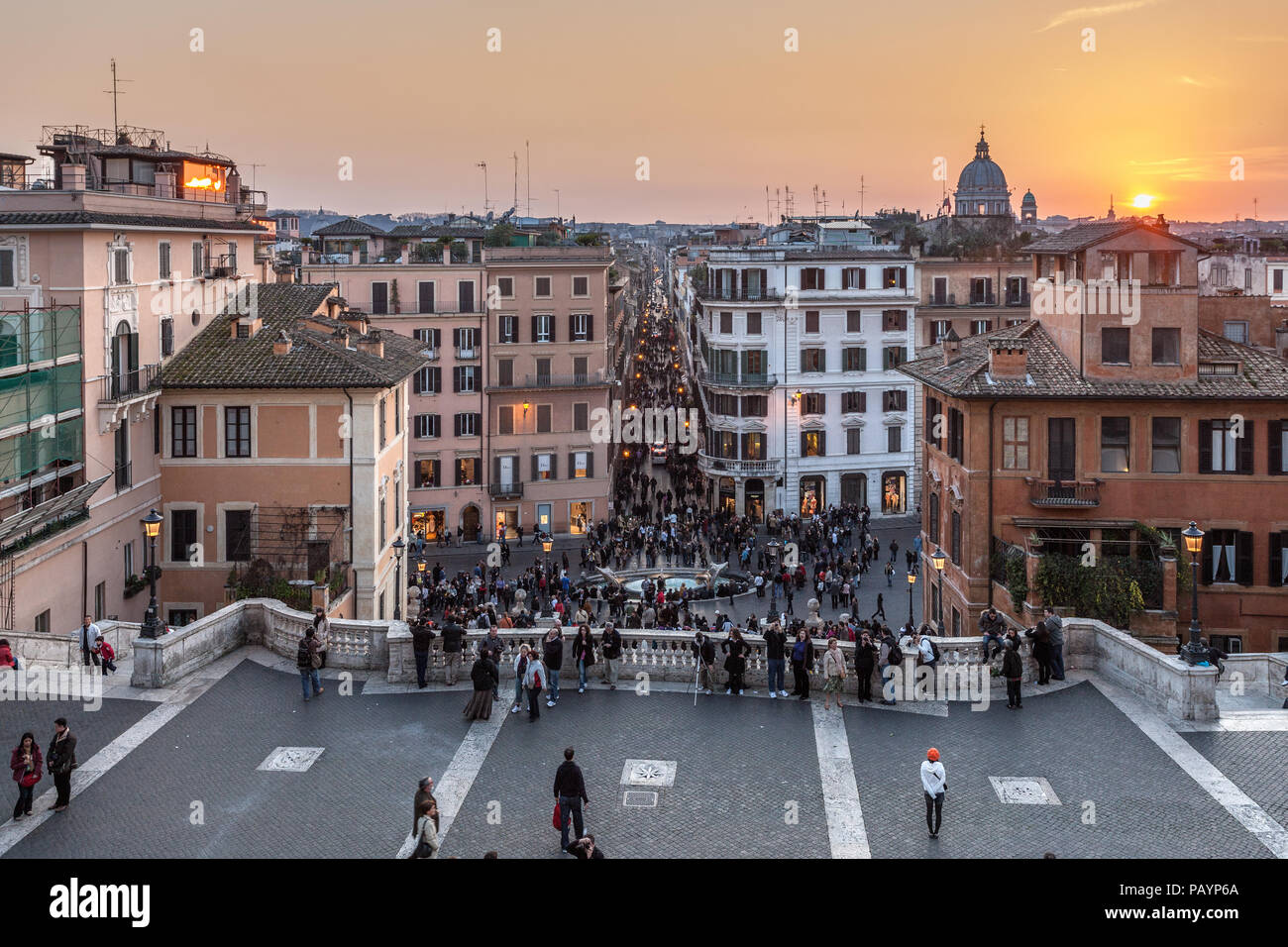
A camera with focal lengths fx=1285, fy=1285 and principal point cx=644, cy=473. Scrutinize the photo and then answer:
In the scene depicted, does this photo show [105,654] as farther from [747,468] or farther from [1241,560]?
[747,468]

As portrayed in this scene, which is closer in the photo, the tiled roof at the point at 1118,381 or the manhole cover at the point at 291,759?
the manhole cover at the point at 291,759

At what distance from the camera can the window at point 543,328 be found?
67125 mm

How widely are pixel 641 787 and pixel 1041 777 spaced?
19.9 feet

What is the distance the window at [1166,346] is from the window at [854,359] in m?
37.0

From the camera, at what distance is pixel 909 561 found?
53.7m

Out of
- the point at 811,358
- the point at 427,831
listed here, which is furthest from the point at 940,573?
the point at 811,358

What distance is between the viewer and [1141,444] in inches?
1314

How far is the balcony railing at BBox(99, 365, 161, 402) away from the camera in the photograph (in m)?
35.7

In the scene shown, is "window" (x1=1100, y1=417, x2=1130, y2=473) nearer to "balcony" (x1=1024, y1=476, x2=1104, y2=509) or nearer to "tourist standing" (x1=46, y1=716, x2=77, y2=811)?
"balcony" (x1=1024, y1=476, x2=1104, y2=509)

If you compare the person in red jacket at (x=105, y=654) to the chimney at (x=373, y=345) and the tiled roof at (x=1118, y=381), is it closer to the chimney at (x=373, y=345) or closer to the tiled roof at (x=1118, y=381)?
the chimney at (x=373, y=345)

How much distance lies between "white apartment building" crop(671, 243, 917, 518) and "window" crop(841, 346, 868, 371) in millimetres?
55

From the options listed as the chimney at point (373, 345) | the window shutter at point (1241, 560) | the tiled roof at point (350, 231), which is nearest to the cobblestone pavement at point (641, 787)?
the window shutter at point (1241, 560)
